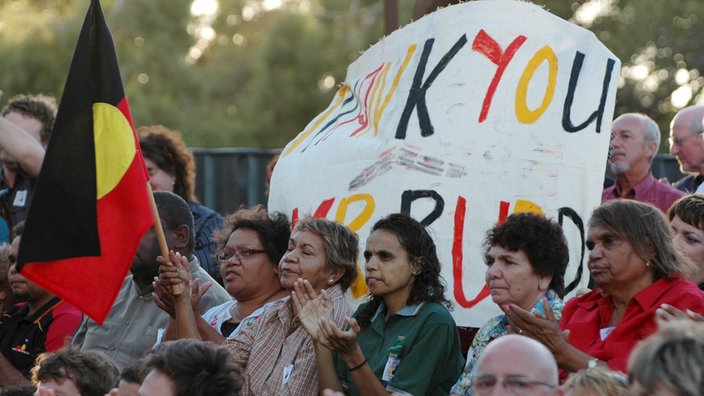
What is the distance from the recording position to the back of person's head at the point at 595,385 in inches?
166

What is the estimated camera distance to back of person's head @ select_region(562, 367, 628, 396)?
166 inches

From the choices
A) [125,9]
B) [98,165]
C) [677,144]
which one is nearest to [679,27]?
[125,9]

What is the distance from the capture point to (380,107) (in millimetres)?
6609

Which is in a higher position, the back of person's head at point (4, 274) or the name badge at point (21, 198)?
the name badge at point (21, 198)

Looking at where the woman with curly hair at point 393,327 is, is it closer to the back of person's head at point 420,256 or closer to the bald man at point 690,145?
the back of person's head at point 420,256

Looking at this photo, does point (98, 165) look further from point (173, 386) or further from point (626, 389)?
point (626, 389)

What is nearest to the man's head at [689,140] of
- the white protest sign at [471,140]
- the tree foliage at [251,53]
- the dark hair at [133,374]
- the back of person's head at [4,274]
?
the white protest sign at [471,140]

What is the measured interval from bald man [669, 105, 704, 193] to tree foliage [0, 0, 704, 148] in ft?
38.0

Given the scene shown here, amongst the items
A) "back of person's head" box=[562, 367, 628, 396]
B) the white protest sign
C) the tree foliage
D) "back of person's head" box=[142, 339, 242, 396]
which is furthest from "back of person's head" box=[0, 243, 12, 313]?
the tree foliage

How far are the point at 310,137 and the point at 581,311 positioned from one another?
2.02m

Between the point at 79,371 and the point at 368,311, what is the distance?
121 cm

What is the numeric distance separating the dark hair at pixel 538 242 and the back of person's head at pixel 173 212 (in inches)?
67.5

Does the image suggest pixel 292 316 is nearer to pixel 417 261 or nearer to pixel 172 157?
pixel 417 261

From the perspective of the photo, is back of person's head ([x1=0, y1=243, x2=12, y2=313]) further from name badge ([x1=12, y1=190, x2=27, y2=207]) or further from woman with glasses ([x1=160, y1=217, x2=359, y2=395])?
woman with glasses ([x1=160, y1=217, x2=359, y2=395])
